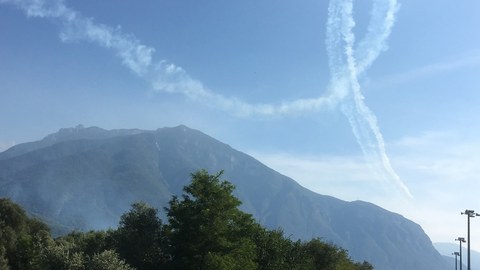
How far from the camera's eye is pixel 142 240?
48.6 m

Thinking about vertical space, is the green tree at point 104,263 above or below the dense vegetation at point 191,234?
below

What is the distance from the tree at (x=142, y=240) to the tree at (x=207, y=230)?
171 cm

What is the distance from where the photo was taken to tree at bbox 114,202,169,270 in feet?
159

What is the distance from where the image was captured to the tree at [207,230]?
4612 centimetres

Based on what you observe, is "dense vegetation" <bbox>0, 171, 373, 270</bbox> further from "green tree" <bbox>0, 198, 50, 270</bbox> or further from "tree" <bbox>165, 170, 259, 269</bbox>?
"green tree" <bbox>0, 198, 50, 270</bbox>

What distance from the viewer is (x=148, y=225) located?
49844 millimetres

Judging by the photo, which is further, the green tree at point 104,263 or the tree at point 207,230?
the tree at point 207,230

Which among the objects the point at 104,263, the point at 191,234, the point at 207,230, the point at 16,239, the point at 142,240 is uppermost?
the point at 207,230

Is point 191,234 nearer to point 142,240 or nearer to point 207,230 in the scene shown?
point 207,230

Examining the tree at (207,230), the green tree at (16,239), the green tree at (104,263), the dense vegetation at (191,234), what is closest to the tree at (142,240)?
the dense vegetation at (191,234)

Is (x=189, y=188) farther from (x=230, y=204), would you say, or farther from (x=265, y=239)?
(x=265, y=239)

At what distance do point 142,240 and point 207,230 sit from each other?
7256 mm

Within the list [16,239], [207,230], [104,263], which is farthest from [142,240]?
[16,239]

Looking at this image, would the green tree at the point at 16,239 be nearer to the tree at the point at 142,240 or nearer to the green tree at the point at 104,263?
the tree at the point at 142,240
